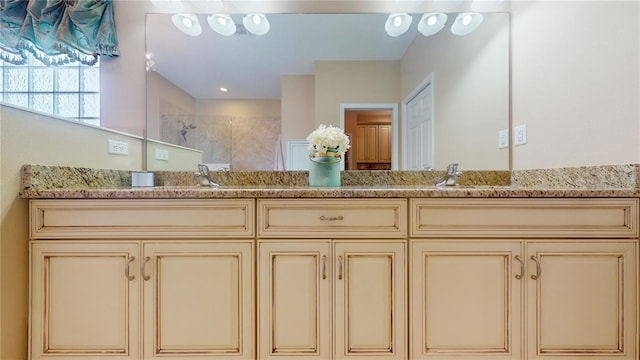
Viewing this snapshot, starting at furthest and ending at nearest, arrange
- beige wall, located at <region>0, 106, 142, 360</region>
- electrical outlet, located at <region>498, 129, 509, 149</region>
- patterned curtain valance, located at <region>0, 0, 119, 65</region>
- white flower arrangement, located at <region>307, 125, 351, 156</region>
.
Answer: electrical outlet, located at <region>498, 129, 509, 149</region>, patterned curtain valance, located at <region>0, 0, 119, 65</region>, white flower arrangement, located at <region>307, 125, 351, 156</region>, beige wall, located at <region>0, 106, 142, 360</region>

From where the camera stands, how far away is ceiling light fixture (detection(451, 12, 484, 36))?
1689 mm

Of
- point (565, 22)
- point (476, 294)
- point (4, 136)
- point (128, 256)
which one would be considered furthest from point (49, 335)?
point (565, 22)

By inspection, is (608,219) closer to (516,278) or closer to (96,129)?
(516,278)

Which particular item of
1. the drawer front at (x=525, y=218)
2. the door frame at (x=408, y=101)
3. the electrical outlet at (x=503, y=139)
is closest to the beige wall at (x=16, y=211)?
the drawer front at (x=525, y=218)

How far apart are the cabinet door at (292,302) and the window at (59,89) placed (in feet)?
4.94

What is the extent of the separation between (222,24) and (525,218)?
1860mm

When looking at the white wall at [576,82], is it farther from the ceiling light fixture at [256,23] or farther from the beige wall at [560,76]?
the ceiling light fixture at [256,23]

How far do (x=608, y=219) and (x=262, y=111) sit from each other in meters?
1.67

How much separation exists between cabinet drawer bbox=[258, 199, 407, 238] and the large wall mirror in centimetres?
63

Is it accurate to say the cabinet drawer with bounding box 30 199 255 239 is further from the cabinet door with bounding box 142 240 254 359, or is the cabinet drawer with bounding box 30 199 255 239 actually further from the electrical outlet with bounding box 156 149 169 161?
the electrical outlet with bounding box 156 149 169 161

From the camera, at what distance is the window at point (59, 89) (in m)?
1.67

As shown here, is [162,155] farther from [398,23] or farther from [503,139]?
[503,139]

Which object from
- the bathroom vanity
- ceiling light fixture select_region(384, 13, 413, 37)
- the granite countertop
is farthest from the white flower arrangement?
ceiling light fixture select_region(384, 13, 413, 37)

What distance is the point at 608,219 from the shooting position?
3.50 feet
